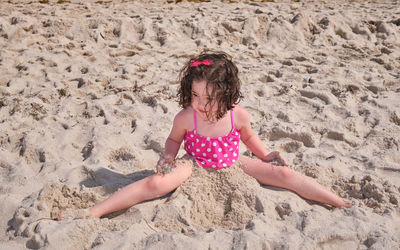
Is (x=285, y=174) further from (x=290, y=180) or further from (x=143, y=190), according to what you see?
(x=143, y=190)

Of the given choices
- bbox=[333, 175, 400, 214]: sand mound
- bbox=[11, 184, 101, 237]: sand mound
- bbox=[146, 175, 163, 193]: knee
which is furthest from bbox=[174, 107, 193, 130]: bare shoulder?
bbox=[333, 175, 400, 214]: sand mound

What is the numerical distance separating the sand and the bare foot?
1.9 inches

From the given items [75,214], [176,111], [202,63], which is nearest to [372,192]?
[202,63]

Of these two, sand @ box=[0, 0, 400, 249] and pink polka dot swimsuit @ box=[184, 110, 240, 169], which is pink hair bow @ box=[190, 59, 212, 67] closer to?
pink polka dot swimsuit @ box=[184, 110, 240, 169]

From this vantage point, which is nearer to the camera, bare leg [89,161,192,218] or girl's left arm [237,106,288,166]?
bare leg [89,161,192,218]

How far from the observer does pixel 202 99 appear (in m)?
2.03

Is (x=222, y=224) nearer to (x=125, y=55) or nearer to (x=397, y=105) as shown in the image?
(x=397, y=105)

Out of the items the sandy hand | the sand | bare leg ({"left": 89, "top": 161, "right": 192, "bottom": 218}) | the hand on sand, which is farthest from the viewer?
the hand on sand

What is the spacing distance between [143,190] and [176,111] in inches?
54.5

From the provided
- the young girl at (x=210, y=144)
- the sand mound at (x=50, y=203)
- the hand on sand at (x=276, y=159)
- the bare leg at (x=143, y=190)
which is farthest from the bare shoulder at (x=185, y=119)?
the sand mound at (x=50, y=203)

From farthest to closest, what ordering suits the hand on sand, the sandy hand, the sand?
the hand on sand, the sandy hand, the sand

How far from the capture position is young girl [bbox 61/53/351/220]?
2.02 m

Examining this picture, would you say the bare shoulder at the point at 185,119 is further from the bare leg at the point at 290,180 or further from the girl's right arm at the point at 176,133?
the bare leg at the point at 290,180

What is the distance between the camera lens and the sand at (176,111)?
1861 mm
